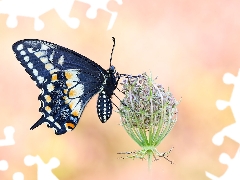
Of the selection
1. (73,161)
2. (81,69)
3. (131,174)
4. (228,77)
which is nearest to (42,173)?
(73,161)

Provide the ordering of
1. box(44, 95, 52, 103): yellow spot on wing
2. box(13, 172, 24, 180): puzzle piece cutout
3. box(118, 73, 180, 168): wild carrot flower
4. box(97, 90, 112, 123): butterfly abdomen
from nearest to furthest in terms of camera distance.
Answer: box(118, 73, 180, 168): wild carrot flower
box(97, 90, 112, 123): butterfly abdomen
box(44, 95, 52, 103): yellow spot on wing
box(13, 172, 24, 180): puzzle piece cutout

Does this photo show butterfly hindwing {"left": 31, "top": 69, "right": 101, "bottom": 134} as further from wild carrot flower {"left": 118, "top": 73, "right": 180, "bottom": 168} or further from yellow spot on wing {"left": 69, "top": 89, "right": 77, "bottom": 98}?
wild carrot flower {"left": 118, "top": 73, "right": 180, "bottom": 168}

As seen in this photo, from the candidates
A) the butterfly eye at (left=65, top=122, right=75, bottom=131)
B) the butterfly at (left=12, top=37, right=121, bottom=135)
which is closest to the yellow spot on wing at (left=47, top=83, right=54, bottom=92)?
the butterfly at (left=12, top=37, right=121, bottom=135)

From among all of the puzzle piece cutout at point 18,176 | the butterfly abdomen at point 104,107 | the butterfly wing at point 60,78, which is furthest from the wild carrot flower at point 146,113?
the puzzle piece cutout at point 18,176

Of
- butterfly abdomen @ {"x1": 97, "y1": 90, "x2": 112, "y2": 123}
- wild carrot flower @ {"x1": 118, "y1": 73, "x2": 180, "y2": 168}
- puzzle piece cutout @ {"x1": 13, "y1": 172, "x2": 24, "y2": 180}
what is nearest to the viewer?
wild carrot flower @ {"x1": 118, "y1": 73, "x2": 180, "y2": 168}

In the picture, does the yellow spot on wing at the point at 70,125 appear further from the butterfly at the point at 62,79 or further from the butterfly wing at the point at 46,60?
the butterfly wing at the point at 46,60

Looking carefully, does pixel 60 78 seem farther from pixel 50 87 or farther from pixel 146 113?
pixel 146 113

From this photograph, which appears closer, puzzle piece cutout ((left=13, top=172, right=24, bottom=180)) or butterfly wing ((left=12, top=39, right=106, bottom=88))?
butterfly wing ((left=12, top=39, right=106, bottom=88))

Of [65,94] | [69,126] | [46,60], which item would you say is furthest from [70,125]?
[46,60]

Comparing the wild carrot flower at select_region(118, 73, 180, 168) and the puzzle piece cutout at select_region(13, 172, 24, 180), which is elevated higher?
the wild carrot flower at select_region(118, 73, 180, 168)
